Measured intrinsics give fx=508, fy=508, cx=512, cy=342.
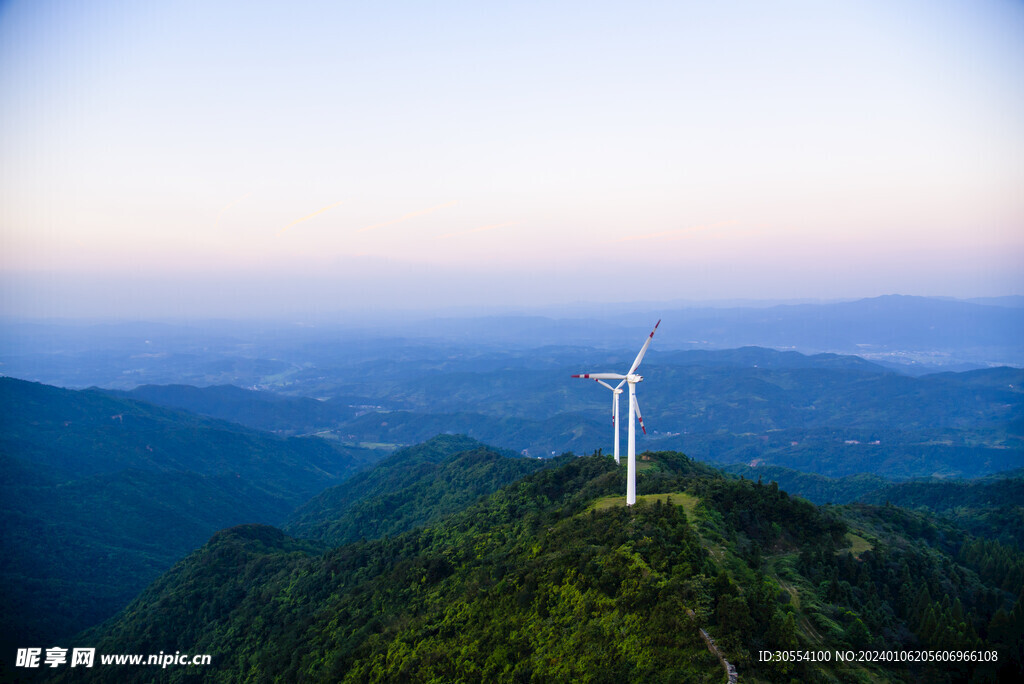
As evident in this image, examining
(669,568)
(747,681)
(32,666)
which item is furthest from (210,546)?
(747,681)

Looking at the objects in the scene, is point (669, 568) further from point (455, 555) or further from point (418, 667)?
point (455, 555)

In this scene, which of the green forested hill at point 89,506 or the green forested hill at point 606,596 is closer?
the green forested hill at point 606,596

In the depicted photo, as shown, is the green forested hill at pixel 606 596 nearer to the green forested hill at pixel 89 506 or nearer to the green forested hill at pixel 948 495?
the green forested hill at pixel 948 495

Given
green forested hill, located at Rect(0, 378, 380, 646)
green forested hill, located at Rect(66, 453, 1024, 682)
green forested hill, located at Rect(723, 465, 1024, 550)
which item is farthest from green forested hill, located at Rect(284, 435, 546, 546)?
green forested hill, located at Rect(723, 465, 1024, 550)

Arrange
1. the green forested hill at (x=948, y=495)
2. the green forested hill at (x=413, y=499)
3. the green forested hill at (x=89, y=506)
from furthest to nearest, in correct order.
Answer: the green forested hill at (x=413, y=499) < the green forested hill at (x=89, y=506) < the green forested hill at (x=948, y=495)

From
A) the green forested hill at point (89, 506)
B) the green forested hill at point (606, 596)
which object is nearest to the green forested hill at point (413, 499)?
the green forested hill at point (89, 506)

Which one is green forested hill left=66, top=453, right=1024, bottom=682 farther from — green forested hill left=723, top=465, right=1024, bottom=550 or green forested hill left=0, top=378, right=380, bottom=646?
green forested hill left=0, top=378, right=380, bottom=646

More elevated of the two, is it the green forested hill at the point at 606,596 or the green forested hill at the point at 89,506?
the green forested hill at the point at 606,596
